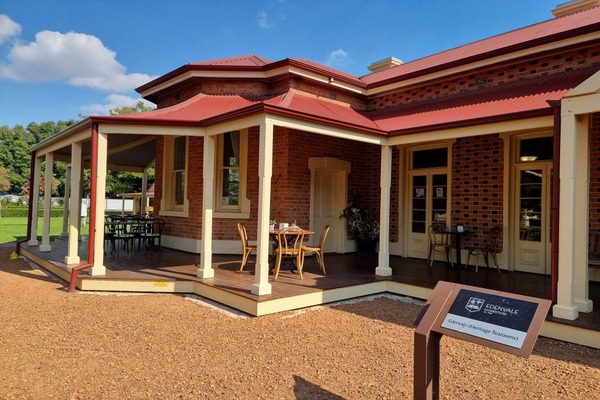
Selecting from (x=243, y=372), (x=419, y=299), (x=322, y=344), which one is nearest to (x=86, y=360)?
(x=243, y=372)

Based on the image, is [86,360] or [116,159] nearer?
[86,360]

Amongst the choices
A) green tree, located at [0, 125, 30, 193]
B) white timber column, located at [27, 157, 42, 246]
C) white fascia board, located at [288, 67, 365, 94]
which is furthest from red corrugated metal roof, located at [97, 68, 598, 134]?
green tree, located at [0, 125, 30, 193]

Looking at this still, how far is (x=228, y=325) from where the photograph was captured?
524 cm

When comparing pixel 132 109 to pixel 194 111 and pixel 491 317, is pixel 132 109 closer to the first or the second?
pixel 194 111

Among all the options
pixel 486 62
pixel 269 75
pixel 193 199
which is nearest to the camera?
pixel 486 62

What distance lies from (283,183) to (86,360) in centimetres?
591

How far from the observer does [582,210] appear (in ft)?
16.8

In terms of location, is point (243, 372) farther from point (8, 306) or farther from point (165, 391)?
point (8, 306)

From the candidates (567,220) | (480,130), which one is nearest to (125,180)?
(480,130)

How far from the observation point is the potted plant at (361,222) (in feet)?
34.0

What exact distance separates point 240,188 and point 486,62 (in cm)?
599

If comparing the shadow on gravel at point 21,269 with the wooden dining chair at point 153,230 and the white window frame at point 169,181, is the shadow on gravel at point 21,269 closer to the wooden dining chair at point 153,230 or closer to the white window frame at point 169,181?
the wooden dining chair at point 153,230

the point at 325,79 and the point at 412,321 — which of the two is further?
the point at 325,79

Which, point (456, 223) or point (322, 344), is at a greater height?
point (456, 223)
